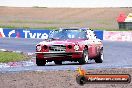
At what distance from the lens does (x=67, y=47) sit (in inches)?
688

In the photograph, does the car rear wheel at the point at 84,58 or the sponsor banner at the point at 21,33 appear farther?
the sponsor banner at the point at 21,33

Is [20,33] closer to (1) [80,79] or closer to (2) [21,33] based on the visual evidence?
(2) [21,33]

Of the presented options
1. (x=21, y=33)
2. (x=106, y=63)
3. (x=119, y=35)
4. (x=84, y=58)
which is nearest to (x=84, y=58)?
(x=84, y=58)

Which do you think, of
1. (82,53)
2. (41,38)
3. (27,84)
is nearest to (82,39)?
(82,53)

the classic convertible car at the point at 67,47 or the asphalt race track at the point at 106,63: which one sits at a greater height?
the classic convertible car at the point at 67,47

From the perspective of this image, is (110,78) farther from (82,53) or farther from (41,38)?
(41,38)

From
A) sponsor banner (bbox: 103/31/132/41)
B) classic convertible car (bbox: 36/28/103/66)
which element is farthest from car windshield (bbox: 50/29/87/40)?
sponsor banner (bbox: 103/31/132/41)

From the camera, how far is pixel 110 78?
5.89m

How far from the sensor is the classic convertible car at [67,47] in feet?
57.4

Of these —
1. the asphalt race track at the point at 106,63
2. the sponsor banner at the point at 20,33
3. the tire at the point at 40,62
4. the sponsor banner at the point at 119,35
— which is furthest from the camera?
the sponsor banner at the point at 20,33

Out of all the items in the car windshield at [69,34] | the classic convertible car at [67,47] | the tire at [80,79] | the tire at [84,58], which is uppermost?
the tire at [80,79]

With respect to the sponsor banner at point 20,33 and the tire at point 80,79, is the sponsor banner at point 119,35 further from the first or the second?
the tire at point 80,79

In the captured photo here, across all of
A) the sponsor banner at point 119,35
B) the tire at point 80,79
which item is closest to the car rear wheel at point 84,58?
the tire at point 80,79

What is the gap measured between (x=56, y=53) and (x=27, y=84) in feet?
19.7
